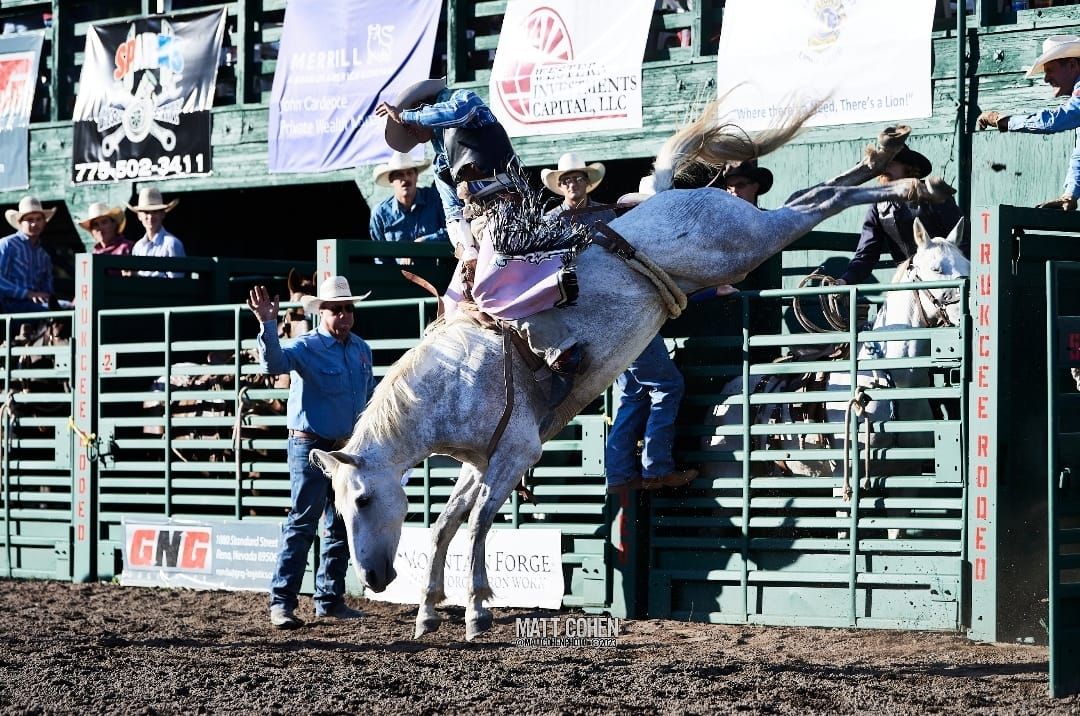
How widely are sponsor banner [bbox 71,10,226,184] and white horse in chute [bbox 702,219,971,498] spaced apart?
7904 mm

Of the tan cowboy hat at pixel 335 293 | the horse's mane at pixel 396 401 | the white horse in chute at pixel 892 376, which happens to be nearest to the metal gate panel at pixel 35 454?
the tan cowboy hat at pixel 335 293

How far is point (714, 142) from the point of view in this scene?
8.05 meters

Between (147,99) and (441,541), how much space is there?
910 centimetres

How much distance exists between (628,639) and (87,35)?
10109 millimetres

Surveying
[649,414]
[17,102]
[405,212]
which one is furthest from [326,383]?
[17,102]

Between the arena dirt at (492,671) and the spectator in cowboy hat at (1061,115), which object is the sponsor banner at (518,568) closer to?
the arena dirt at (492,671)

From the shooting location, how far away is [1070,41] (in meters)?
8.36

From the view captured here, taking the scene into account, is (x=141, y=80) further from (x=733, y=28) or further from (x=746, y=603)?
(x=746, y=603)

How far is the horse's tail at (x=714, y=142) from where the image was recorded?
799 cm

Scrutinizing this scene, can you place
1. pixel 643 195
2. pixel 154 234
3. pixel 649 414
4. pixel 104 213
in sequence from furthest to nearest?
1. pixel 104 213
2. pixel 154 234
3. pixel 649 414
4. pixel 643 195

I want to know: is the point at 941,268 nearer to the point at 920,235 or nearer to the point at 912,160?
the point at 920,235

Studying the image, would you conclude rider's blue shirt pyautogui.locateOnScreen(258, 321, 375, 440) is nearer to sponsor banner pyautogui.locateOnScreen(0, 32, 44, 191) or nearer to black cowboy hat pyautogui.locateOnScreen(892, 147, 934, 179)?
black cowboy hat pyautogui.locateOnScreen(892, 147, 934, 179)

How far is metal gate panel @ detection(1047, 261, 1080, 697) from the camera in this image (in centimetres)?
642

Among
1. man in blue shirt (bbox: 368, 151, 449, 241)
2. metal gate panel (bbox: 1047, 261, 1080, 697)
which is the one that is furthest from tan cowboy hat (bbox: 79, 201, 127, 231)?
metal gate panel (bbox: 1047, 261, 1080, 697)
